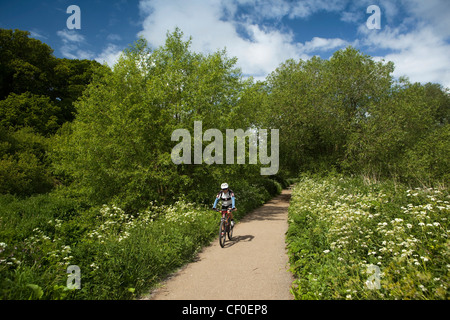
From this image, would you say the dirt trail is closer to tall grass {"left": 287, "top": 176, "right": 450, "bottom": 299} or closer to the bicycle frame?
the bicycle frame

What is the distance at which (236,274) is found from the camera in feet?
17.7

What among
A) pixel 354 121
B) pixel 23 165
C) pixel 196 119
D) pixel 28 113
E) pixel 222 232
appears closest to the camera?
pixel 222 232

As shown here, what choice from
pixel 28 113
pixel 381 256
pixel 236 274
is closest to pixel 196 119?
pixel 236 274

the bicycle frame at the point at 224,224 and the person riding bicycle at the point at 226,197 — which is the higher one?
the person riding bicycle at the point at 226,197

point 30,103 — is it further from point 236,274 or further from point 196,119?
point 236,274

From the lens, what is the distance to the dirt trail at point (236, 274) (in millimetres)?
4492

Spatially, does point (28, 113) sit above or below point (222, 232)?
above

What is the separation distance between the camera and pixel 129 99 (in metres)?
11.8

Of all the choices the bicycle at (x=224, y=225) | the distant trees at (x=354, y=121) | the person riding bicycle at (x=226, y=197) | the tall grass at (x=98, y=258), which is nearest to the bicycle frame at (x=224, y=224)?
the bicycle at (x=224, y=225)

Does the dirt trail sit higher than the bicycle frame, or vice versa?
the bicycle frame

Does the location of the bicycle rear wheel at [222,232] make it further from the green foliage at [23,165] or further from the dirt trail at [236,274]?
the green foliage at [23,165]

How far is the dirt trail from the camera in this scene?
449cm

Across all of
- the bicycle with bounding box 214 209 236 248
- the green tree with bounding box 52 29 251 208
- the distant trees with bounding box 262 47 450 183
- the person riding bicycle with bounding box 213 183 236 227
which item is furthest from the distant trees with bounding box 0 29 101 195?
the distant trees with bounding box 262 47 450 183

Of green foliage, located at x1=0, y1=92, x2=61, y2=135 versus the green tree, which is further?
green foliage, located at x1=0, y1=92, x2=61, y2=135
